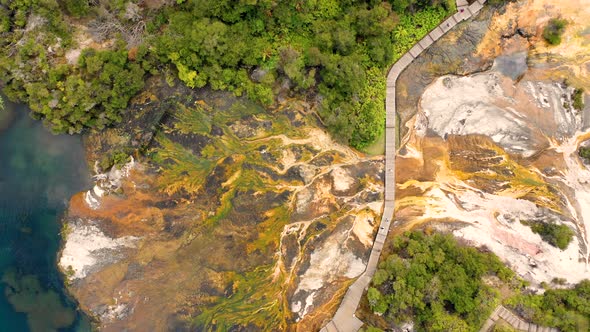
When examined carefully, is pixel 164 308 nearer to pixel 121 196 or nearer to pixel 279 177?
pixel 121 196

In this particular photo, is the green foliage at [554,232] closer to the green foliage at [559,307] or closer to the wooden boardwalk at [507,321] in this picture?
the green foliage at [559,307]

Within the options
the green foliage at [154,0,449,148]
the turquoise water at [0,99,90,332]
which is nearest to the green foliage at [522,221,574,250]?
the green foliage at [154,0,449,148]

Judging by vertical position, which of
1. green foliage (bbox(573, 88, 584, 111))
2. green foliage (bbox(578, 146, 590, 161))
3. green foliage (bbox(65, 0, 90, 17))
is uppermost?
green foliage (bbox(65, 0, 90, 17))

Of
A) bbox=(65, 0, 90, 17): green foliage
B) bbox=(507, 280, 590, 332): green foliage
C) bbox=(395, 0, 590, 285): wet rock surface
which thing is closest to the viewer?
bbox=(507, 280, 590, 332): green foliage

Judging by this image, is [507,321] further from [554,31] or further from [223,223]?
[554,31]

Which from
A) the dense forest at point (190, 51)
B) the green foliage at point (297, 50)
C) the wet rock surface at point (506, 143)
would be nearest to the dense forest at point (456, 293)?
the wet rock surface at point (506, 143)

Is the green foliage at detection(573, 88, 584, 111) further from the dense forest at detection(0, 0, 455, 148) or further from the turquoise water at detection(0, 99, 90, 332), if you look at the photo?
the turquoise water at detection(0, 99, 90, 332)
